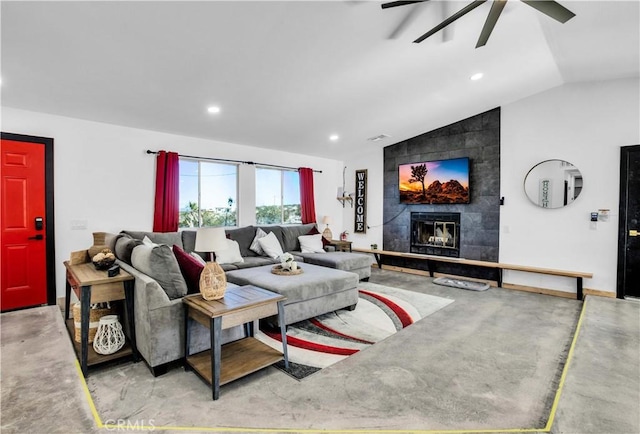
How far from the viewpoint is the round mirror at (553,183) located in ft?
15.6

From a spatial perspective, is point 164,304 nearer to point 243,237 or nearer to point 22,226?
point 22,226

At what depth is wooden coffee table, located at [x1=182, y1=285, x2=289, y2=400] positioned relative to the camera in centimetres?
213

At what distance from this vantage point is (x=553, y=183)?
4922mm

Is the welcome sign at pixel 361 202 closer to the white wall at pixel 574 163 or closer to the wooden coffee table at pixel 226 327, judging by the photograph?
the white wall at pixel 574 163

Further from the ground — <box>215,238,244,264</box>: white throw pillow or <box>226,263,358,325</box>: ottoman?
<box>215,238,244,264</box>: white throw pillow

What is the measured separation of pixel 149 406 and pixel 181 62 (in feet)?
9.50

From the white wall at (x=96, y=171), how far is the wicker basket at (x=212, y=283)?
282 cm

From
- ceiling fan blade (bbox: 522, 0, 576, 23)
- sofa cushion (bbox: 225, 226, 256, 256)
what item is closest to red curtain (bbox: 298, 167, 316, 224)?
sofa cushion (bbox: 225, 226, 256, 256)

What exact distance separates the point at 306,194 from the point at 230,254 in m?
2.59

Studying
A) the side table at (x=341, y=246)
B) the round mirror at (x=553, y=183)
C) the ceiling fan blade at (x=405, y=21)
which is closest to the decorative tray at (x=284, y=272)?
the side table at (x=341, y=246)

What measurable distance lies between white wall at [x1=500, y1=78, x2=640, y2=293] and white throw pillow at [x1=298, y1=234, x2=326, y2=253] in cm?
312

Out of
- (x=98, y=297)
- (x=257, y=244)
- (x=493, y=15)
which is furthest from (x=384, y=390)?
(x=257, y=244)

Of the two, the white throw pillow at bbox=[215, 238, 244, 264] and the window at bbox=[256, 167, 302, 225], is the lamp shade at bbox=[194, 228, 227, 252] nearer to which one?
the white throw pillow at bbox=[215, 238, 244, 264]

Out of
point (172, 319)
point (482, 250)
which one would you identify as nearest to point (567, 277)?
point (482, 250)
